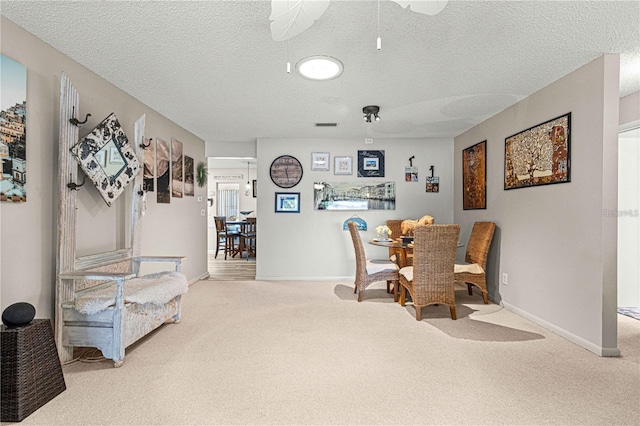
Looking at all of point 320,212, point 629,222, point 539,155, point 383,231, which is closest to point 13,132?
point 383,231

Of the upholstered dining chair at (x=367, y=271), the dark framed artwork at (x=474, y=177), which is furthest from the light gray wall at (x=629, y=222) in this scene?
the upholstered dining chair at (x=367, y=271)

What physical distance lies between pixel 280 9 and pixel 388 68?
122 centimetres

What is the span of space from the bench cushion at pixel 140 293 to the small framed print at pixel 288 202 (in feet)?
8.06

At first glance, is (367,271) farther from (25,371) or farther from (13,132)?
(13,132)

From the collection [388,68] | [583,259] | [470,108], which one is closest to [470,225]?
[470,108]

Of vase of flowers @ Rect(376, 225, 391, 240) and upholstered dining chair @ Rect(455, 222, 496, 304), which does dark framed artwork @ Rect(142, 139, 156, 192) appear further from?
upholstered dining chair @ Rect(455, 222, 496, 304)

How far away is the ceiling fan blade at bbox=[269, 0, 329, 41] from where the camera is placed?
195 centimetres

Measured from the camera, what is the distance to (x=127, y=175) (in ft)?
10.3

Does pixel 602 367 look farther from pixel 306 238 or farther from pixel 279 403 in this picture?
pixel 306 238

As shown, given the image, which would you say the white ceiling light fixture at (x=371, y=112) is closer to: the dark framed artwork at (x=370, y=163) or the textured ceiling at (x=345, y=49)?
the textured ceiling at (x=345, y=49)

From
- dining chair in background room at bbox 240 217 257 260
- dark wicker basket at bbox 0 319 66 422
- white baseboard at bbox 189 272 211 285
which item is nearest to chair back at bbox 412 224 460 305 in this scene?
dark wicker basket at bbox 0 319 66 422

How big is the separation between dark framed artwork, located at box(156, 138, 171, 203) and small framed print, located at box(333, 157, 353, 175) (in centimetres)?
252

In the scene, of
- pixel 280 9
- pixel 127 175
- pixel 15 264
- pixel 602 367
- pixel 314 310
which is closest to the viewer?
pixel 280 9

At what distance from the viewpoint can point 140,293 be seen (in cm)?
261
